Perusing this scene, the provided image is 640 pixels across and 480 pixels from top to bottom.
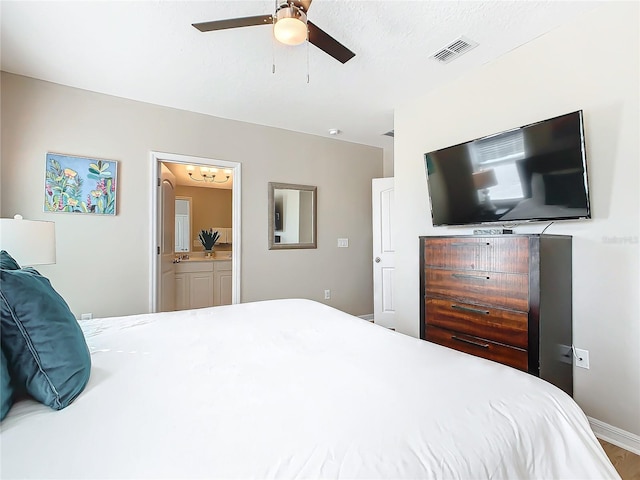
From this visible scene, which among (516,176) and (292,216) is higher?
(516,176)

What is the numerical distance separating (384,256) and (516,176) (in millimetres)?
2250

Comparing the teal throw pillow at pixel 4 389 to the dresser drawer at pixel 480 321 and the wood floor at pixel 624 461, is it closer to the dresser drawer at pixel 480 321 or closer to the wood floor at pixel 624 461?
the dresser drawer at pixel 480 321

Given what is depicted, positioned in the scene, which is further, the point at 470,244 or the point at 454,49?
the point at 454,49

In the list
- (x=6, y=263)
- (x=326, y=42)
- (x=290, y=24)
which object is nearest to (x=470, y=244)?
(x=326, y=42)

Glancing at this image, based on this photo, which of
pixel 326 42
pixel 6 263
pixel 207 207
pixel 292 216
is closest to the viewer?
pixel 6 263

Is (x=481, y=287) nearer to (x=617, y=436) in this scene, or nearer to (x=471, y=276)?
(x=471, y=276)

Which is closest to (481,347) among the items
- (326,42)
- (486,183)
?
(486,183)

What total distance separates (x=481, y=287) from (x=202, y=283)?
12.7 ft

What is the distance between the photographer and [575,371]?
209 cm

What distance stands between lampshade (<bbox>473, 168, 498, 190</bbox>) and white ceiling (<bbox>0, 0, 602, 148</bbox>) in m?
0.89

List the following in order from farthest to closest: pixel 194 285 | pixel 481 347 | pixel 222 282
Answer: pixel 222 282, pixel 194 285, pixel 481 347

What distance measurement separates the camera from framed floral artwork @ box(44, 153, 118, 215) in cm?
287

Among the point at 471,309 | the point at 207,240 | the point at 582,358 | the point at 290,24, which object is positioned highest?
the point at 290,24

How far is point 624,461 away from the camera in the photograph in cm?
174
